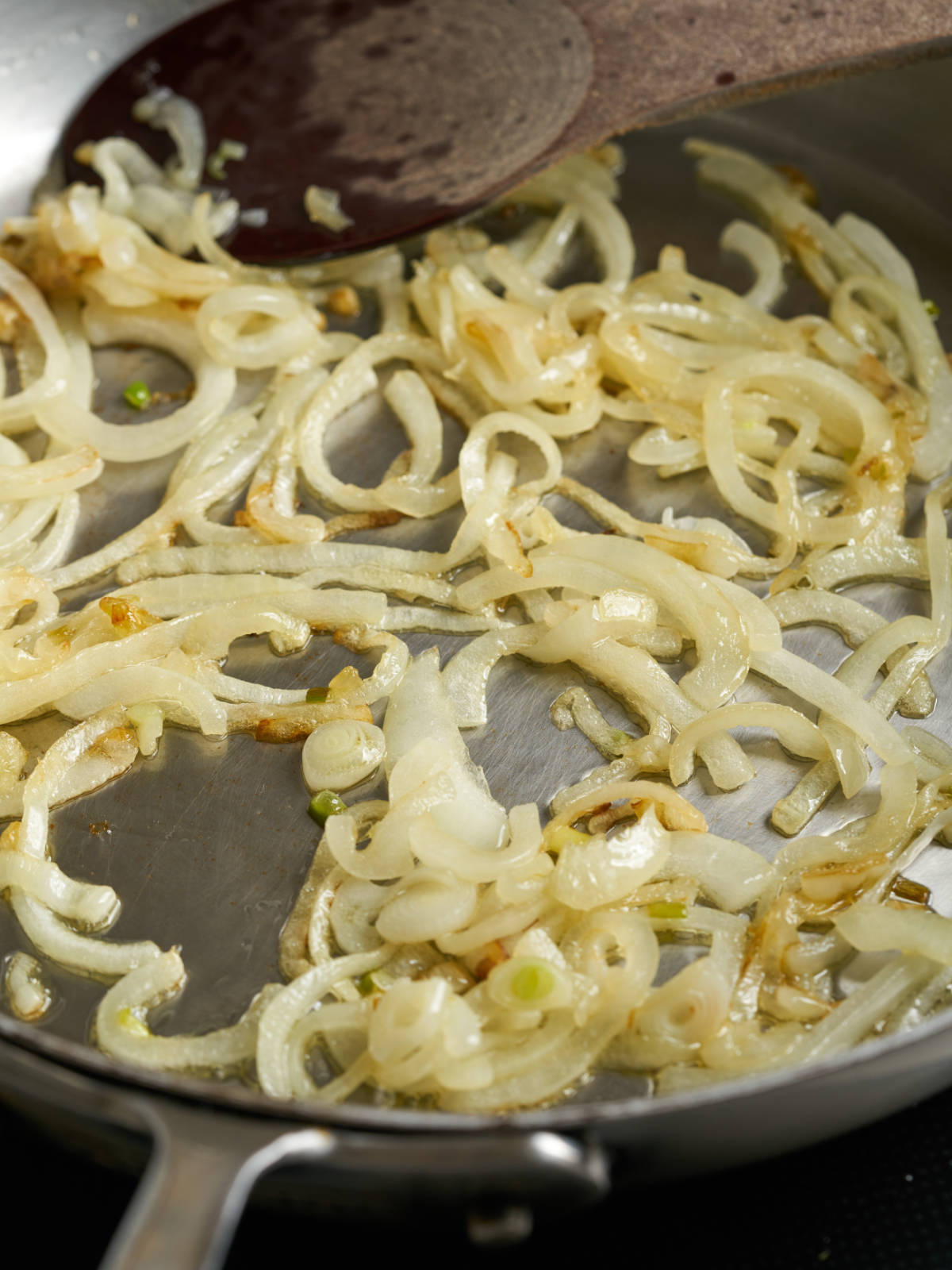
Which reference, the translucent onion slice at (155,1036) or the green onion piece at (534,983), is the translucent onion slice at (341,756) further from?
the green onion piece at (534,983)

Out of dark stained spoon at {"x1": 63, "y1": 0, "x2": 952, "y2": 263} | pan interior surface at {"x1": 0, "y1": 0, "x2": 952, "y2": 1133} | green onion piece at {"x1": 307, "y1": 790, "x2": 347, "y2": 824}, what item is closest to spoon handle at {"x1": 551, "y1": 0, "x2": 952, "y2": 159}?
dark stained spoon at {"x1": 63, "y1": 0, "x2": 952, "y2": 263}

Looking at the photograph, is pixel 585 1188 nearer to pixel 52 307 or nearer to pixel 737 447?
pixel 737 447

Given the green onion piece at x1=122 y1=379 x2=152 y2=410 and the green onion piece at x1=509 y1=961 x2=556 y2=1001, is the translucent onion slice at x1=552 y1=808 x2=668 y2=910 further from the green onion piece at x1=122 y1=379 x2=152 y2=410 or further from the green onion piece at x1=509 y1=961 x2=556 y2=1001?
the green onion piece at x1=122 y1=379 x2=152 y2=410

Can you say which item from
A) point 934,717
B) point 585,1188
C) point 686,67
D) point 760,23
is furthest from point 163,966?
point 760,23

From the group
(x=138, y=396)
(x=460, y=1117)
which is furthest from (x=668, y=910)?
(x=138, y=396)

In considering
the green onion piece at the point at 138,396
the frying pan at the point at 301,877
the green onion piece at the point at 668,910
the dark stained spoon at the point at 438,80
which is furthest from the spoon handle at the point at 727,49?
the green onion piece at the point at 668,910
